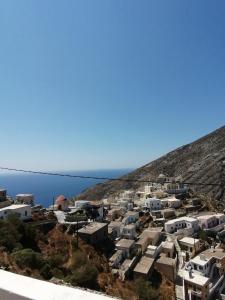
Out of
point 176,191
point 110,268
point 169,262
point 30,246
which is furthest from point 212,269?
point 176,191

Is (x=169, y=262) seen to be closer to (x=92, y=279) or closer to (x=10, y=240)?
(x=92, y=279)

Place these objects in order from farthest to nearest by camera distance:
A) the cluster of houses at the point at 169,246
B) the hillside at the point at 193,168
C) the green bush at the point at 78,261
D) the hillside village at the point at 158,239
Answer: the hillside at the point at 193,168, the hillside village at the point at 158,239, the cluster of houses at the point at 169,246, the green bush at the point at 78,261

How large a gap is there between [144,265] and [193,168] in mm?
55077

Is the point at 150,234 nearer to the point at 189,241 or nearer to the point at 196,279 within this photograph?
the point at 189,241

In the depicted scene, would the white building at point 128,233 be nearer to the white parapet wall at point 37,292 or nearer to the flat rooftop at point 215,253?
the flat rooftop at point 215,253

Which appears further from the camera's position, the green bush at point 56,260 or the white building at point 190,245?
the white building at point 190,245

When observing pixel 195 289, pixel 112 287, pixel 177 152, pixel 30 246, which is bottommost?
pixel 195 289

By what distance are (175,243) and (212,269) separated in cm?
493

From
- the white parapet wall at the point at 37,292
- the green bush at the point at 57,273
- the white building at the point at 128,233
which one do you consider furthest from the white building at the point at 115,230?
the white parapet wall at the point at 37,292

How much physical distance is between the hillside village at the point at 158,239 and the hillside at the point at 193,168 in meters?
23.2

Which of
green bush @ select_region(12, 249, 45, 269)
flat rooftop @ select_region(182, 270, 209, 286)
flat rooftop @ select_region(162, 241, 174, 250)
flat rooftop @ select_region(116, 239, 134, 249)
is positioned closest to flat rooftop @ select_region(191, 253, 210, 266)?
flat rooftop @ select_region(182, 270, 209, 286)

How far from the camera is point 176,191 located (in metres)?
44.9

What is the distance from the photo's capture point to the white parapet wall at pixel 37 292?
1367 mm

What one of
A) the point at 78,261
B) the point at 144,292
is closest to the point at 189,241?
the point at 144,292
